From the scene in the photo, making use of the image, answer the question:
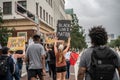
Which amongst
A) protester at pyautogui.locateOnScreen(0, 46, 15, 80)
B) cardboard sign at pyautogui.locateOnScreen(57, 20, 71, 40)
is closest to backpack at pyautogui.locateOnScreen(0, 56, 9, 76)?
protester at pyautogui.locateOnScreen(0, 46, 15, 80)

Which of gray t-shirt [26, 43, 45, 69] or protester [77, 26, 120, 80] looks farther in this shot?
gray t-shirt [26, 43, 45, 69]

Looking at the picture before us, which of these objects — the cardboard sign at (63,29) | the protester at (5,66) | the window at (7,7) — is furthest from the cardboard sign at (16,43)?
the window at (7,7)

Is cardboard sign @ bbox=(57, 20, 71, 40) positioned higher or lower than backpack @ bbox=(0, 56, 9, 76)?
higher

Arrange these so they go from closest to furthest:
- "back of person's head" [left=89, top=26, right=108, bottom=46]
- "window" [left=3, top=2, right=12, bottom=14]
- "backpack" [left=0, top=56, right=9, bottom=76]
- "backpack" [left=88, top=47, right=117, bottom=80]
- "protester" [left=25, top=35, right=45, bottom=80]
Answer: "backpack" [left=88, top=47, right=117, bottom=80]
"back of person's head" [left=89, top=26, right=108, bottom=46]
"backpack" [left=0, top=56, right=9, bottom=76]
"protester" [left=25, top=35, right=45, bottom=80]
"window" [left=3, top=2, right=12, bottom=14]

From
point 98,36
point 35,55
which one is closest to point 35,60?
point 35,55

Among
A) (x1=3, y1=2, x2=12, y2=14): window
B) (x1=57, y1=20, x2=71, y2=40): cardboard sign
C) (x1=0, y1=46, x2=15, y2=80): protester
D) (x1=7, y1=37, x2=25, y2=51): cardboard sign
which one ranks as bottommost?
(x1=0, y1=46, x2=15, y2=80): protester

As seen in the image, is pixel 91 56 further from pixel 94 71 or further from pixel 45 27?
pixel 45 27

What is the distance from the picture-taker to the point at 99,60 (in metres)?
6.02

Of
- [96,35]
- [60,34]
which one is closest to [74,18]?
[60,34]

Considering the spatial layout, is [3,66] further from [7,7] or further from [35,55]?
[7,7]

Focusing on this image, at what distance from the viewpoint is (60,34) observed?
22438mm

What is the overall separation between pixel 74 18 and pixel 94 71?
104438 millimetres

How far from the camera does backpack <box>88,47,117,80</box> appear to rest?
19.7ft

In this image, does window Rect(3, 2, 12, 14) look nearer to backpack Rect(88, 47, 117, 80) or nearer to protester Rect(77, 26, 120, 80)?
protester Rect(77, 26, 120, 80)
